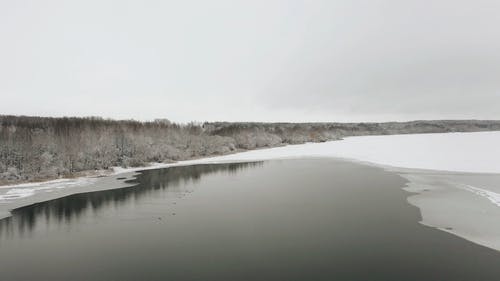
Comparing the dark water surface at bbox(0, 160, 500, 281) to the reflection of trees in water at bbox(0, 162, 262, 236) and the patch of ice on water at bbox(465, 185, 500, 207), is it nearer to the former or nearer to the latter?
the reflection of trees in water at bbox(0, 162, 262, 236)

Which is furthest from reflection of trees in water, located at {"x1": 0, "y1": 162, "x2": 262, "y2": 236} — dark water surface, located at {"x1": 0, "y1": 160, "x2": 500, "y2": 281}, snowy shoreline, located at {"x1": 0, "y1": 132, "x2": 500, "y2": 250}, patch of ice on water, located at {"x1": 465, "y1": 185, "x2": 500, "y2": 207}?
patch of ice on water, located at {"x1": 465, "y1": 185, "x2": 500, "y2": 207}

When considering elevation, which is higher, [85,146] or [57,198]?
[85,146]

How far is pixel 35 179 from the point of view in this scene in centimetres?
1612

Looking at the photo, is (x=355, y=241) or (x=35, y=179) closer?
(x=355, y=241)

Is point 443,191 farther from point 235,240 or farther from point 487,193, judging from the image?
point 235,240

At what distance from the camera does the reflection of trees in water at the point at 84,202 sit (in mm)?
9141

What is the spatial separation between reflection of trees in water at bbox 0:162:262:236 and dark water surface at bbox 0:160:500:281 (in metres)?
0.05

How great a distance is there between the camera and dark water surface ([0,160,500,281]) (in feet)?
19.4

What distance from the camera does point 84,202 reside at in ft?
38.3

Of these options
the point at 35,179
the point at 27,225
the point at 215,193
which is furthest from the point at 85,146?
the point at 27,225

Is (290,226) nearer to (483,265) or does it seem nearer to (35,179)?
(483,265)

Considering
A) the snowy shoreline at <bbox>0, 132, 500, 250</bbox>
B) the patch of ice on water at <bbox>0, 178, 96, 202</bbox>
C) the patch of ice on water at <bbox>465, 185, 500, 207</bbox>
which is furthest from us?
the patch of ice on water at <bbox>0, 178, 96, 202</bbox>

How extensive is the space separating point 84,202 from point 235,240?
6.52 m

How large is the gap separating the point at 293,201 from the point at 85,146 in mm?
14912
